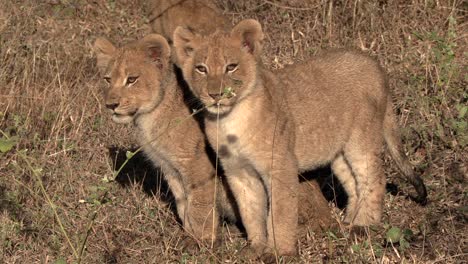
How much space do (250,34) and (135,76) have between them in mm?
857

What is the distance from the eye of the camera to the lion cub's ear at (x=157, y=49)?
630cm

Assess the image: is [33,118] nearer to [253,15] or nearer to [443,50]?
[253,15]

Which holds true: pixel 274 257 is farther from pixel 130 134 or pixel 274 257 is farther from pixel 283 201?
pixel 130 134

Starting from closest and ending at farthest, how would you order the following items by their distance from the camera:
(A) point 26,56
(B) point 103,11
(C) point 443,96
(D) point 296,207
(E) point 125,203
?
(D) point 296,207 < (E) point 125,203 < (C) point 443,96 < (A) point 26,56 < (B) point 103,11

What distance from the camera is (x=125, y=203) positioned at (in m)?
6.98

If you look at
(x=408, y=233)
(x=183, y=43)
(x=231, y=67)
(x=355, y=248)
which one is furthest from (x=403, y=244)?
(x=183, y=43)

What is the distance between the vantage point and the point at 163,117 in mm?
6324

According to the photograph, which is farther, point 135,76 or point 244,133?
point 135,76

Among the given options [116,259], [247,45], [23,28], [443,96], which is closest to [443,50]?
[443,96]

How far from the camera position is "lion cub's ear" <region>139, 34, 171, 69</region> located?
6.30 metres

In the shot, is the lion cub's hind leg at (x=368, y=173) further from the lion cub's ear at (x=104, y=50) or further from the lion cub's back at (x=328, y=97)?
the lion cub's ear at (x=104, y=50)

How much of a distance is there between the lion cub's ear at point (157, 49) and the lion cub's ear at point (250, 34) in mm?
599

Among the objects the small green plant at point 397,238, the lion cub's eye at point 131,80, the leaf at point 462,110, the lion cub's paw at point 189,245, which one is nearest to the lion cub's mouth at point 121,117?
the lion cub's eye at point 131,80

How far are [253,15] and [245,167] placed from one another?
143 inches
